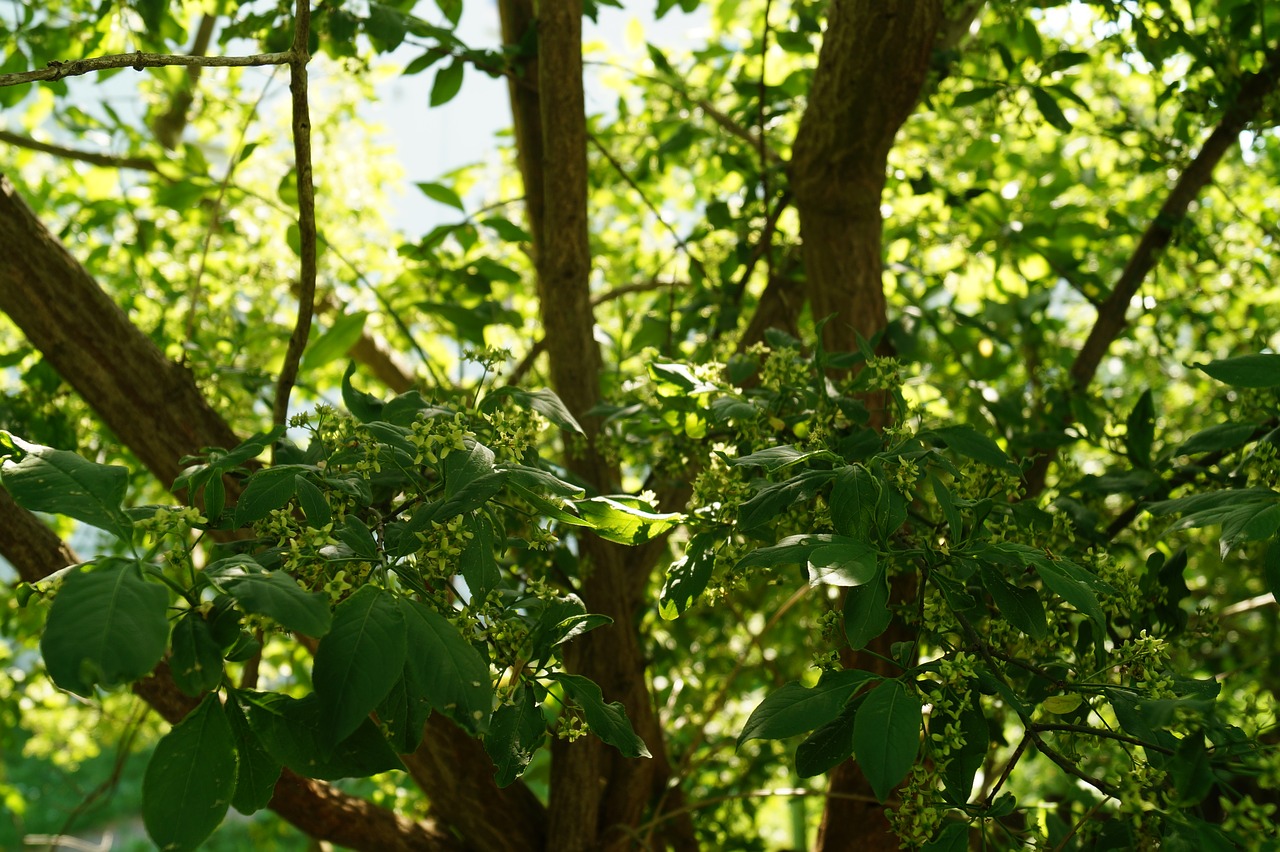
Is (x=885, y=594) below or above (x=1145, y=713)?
above

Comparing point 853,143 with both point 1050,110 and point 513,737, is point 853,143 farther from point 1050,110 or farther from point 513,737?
point 513,737

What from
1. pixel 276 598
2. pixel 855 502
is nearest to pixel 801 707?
pixel 855 502

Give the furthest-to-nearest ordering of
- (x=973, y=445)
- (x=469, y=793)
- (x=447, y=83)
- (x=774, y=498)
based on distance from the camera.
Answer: (x=447, y=83), (x=469, y=793), (x=973, y=445), (x=774, y=498)

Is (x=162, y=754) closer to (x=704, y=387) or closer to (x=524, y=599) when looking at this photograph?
(x=524, y=599)

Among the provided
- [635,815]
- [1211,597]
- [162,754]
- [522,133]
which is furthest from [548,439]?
[1211,597]

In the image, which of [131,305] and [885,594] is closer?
[885,594]

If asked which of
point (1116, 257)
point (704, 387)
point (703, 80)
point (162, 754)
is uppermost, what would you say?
point (703, 80)

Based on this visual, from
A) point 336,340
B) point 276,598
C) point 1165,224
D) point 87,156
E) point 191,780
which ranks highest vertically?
point 87,156

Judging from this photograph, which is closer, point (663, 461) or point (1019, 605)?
point (1019, 605)

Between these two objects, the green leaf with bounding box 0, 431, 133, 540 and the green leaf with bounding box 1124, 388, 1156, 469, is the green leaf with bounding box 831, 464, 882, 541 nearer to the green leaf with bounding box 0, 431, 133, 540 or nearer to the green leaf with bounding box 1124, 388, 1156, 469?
the green leaf with bounding box 0, 431, 133, 540

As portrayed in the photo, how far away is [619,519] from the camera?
1047mm

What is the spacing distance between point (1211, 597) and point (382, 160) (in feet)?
9.88

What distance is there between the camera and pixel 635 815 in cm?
186

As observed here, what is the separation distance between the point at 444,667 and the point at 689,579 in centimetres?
36
